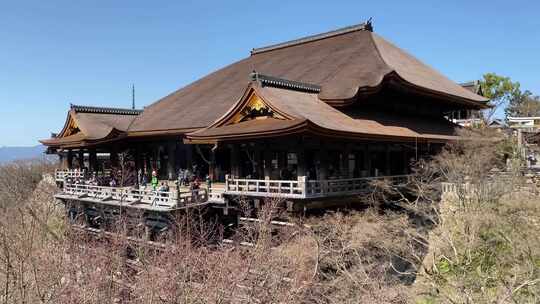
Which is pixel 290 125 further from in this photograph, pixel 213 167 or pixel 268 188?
pixel 213 167

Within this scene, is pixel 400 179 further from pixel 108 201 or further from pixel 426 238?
pixel 108 201

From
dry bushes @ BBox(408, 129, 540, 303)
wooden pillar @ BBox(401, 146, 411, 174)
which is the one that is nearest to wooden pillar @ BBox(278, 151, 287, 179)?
dry bushes @ BBox(408, 129, 540, 303)

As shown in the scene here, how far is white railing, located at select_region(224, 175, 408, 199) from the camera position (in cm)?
1390

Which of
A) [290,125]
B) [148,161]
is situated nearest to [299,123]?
[290,125]

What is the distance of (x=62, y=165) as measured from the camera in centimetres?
3189

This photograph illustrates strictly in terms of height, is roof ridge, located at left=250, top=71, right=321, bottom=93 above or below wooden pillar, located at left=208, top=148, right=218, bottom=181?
above

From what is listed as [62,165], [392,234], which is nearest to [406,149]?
[392,234]

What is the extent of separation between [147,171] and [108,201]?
586cm

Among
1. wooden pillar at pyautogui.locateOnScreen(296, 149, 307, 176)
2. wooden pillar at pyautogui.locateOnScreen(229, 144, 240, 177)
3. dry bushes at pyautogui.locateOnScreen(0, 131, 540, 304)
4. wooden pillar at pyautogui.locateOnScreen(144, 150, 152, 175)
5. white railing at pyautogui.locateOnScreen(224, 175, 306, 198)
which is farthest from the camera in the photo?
wooden pillar at pyautogui.locateOnScreen(144, 150, 152, 175)

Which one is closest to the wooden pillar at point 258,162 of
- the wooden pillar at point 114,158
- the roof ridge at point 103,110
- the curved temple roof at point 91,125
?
the curved temple roof at point 91,125

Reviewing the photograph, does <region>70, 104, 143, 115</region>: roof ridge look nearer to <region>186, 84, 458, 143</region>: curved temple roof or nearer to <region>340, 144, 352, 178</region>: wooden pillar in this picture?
<region>186, 84, 458, 143</region>: curved temple roof

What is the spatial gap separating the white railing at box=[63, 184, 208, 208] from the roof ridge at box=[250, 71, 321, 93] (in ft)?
15.6

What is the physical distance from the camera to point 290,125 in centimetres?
1383

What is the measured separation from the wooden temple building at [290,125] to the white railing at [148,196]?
61 millimetres
